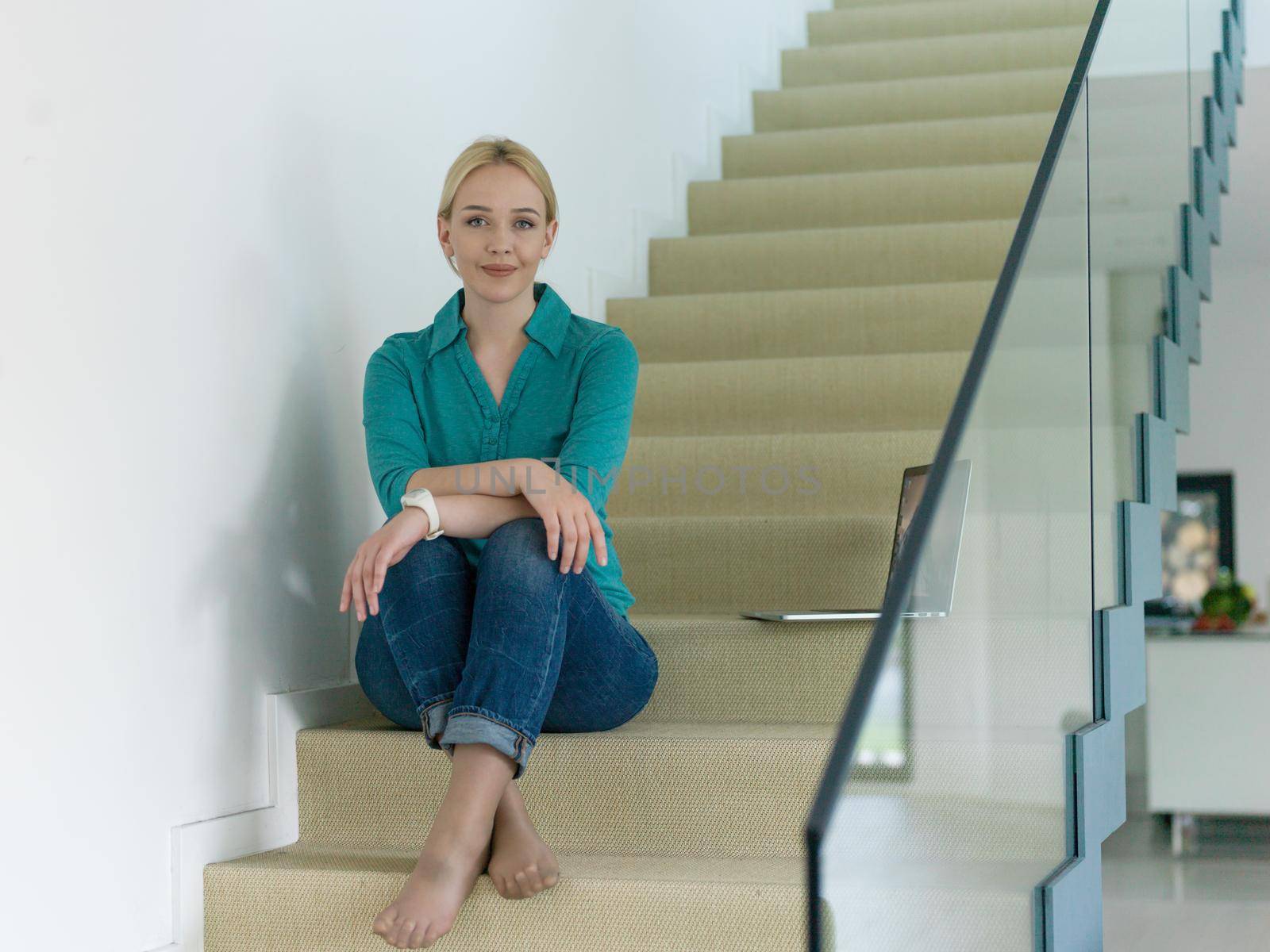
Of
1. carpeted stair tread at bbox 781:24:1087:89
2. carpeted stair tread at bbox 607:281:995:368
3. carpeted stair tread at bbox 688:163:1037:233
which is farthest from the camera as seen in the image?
carpeted stair tread at bbox 781:24:1087:89

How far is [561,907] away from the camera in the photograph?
4.78ft

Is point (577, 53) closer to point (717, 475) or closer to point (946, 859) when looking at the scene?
point (717, 475)

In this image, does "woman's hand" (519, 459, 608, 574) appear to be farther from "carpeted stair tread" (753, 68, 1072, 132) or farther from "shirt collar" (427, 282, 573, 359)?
"carpeted stair tread" (753, 68, 1072, 132)

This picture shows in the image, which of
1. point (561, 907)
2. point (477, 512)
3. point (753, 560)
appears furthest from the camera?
point (753, 560)

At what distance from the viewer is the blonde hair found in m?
1.76

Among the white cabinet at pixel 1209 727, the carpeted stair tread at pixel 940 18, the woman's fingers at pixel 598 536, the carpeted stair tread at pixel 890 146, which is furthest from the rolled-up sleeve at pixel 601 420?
the white cabinet at pixel 1209 727

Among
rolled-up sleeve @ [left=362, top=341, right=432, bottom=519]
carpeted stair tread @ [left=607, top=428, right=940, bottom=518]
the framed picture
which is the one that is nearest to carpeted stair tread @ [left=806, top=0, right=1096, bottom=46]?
carpeted stair tread @ [left=607, top=428, right=940, bottom=518]

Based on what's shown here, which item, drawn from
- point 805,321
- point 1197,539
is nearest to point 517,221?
point 805,321

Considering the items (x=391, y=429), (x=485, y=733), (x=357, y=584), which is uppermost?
(x=391, y=429)

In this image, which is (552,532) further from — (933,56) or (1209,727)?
(1209,727)

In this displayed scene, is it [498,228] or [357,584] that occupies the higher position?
[498,228]

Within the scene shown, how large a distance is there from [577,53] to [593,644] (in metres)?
1.75

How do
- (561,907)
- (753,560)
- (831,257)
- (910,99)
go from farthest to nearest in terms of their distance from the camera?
1. (910,99)
2. (831,257)
3. (753,560)
4. (561,907)

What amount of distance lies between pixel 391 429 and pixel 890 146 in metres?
2.25
